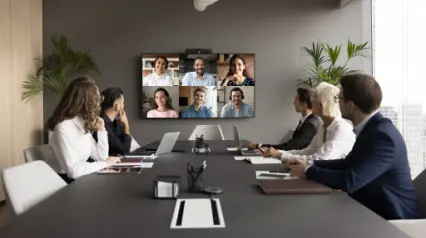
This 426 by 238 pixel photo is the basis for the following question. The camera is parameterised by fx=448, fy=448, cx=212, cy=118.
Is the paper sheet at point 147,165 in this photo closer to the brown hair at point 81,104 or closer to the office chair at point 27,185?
the brown hair at point 81,104

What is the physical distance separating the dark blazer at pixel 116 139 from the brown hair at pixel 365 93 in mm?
2450

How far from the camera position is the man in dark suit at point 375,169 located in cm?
205

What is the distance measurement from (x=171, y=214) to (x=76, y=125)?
1.64 metres

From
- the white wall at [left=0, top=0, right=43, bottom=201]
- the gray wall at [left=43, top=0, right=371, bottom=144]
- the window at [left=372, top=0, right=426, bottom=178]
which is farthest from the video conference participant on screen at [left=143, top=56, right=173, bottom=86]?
the window at [left=372, top=0, right=426, bottom=178]

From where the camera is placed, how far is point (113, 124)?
4574 mm

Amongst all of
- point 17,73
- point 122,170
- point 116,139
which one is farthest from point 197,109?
point 122,170

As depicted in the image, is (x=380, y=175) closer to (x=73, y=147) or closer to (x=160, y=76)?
(x=73, y=147)

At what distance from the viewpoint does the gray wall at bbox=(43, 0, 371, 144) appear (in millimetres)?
7195

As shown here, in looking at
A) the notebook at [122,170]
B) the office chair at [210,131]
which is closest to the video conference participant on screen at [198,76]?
the office chair at [210,131]

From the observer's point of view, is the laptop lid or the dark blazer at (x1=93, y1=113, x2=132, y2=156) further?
the dark blazer at (x1=93, y1=113, x2=132, y2=156)

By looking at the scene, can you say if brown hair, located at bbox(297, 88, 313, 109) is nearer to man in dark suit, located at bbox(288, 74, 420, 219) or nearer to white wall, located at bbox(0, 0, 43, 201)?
man in dark suit, located at bbox(288, 74, 420, 219)

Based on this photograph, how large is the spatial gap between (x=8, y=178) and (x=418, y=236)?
167 centimetres

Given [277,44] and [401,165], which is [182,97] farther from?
[401,165]

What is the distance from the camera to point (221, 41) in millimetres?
7199
